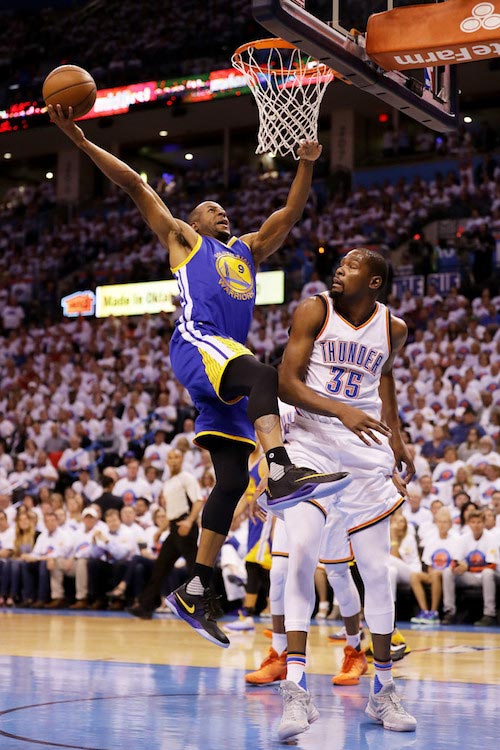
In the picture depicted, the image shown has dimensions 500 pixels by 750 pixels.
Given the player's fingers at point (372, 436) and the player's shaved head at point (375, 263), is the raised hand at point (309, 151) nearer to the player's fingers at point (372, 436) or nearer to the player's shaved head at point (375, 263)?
the player's shaved head at point (375, 263)

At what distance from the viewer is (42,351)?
22.5 meters

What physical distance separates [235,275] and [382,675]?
220cm

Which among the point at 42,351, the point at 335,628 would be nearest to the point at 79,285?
the point at 42,351

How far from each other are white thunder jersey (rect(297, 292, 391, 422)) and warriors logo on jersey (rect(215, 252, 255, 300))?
16.9 inches

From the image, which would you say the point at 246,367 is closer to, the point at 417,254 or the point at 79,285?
the point at 417,254

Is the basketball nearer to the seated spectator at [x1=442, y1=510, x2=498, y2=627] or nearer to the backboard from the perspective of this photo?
the backboard

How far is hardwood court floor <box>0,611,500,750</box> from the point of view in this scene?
4648mm

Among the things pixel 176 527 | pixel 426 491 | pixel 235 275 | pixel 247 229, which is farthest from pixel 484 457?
pixel 247 229

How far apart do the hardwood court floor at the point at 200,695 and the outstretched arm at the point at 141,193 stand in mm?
2378

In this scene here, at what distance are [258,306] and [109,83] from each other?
823 centimetres

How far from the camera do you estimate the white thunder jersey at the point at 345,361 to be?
541cm

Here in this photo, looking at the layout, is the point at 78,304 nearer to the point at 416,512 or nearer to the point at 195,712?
the point at 416,512

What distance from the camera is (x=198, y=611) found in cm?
525

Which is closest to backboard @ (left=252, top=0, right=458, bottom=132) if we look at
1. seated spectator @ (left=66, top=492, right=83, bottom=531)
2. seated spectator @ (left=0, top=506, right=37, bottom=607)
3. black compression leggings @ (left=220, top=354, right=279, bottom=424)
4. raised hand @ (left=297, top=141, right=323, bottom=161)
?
raised hand @ (left=297, top=141, right=323, bottom=161)
